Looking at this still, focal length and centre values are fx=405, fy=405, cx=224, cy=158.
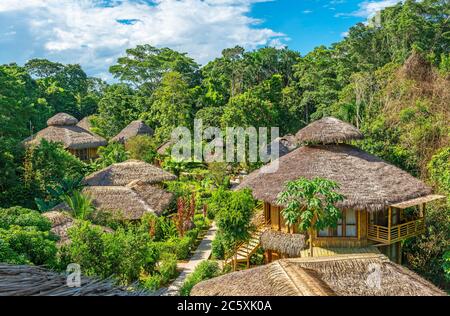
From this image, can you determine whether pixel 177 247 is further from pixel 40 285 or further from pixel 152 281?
pixel 40 285

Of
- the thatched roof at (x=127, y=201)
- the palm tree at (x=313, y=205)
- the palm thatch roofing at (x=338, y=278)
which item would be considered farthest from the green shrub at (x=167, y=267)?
the palm tree at (x=313, y=205)

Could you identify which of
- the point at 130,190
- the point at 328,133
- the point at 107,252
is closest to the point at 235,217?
the point at 107,252

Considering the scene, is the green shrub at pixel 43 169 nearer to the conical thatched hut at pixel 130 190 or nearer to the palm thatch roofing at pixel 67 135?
the conical thatched hut at pixel 130 190

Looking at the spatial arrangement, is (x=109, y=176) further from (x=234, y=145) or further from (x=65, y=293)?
(x=65, y=293)

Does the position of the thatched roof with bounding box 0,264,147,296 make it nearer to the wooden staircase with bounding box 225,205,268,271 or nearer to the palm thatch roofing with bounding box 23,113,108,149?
the wooden staircase with bounding box 225,205,268,271

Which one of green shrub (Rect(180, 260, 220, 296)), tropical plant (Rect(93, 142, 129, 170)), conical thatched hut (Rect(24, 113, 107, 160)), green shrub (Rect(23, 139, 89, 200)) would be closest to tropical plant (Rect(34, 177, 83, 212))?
green shrub (Rect(23, 139, 89, 200))
